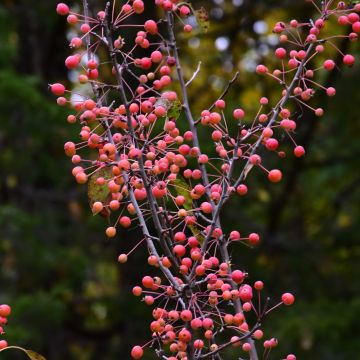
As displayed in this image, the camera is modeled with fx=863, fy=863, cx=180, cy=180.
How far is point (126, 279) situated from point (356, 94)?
232cm

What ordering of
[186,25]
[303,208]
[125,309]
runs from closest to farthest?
[186,25] → [125,309] → [303,208]

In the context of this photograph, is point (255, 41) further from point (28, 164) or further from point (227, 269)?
point (227, 269)

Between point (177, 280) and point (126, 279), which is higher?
point (177, 280)

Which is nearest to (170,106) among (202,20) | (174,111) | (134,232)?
(174,111)

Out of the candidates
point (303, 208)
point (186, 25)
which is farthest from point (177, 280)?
point (303, 208)

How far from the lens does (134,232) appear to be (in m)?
6.60

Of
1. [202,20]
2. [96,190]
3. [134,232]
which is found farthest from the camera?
[134,232]

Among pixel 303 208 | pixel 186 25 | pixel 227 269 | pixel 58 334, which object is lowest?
pixel 58 334

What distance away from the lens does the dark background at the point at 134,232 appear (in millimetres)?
5680

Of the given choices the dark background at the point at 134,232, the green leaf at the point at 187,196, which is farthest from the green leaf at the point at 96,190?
the dark background at the point at 134,232

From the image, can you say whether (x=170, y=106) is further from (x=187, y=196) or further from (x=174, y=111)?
(x=187, y=196)

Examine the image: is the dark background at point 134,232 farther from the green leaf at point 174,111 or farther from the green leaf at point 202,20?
the green leaf at point 174,111

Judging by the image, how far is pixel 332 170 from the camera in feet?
23.8

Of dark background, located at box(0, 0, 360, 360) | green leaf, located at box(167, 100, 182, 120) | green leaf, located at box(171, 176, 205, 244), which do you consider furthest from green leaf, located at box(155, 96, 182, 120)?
dark background, located at box(0, 0, 360, 360)
